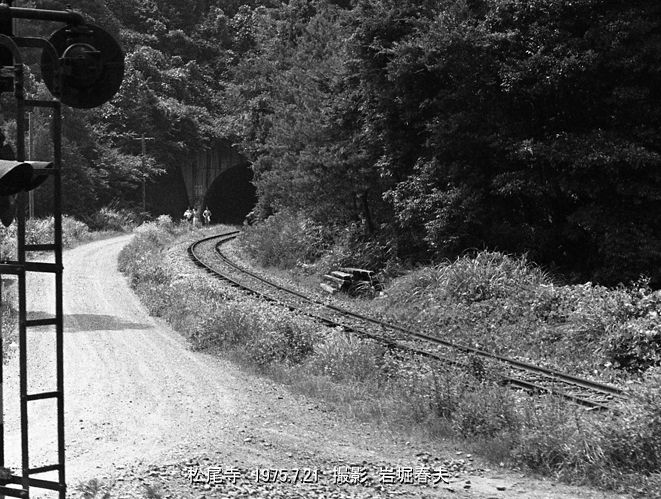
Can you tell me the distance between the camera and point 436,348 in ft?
37.1

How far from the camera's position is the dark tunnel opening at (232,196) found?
58156 mm

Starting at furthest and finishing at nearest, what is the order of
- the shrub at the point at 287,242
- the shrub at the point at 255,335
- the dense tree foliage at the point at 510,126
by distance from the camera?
the shrub at the point at 287,242
the dense tree foliage at the point at 510,126
the shrub at the point at 255,335

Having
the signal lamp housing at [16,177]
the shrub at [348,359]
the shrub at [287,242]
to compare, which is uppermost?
the signal lamp housing at [16,177]

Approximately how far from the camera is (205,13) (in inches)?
2621

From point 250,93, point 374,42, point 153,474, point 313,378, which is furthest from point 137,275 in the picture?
point 250,93

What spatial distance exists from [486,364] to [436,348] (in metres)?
2.31

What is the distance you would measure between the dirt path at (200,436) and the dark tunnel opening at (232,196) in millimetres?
47575

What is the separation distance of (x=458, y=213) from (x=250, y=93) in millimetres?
25829

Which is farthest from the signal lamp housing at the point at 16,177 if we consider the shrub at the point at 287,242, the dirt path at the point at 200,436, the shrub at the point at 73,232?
the shrub at the point at 73,232

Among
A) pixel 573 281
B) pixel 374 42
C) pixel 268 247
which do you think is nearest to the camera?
pixel 573 281

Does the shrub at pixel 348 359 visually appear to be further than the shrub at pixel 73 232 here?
No

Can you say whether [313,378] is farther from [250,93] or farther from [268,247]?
[250,93]

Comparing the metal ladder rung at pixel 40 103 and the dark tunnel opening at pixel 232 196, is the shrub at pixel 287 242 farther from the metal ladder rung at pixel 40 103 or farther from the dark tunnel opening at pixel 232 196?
the dark tunnel opening at pixel 232 196

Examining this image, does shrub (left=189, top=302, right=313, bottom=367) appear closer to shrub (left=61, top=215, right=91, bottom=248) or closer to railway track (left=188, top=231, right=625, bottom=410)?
railway track (left=188, top=231, right=625, bottom=410)
